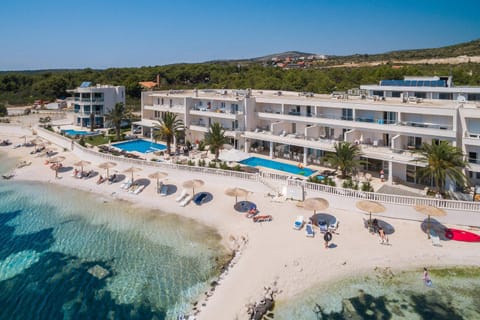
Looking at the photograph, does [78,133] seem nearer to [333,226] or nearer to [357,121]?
[357,121]

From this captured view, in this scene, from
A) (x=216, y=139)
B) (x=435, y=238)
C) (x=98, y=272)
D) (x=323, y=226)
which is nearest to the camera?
(x=98, y=272)

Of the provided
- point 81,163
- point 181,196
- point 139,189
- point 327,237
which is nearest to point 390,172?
point 327,237

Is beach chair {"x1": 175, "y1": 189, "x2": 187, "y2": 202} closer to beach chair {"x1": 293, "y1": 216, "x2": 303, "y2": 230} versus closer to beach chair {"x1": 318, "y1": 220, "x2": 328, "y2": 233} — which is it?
beach chair {"x1": 293, "y1": 216, "x2": 303, "y2": 230}

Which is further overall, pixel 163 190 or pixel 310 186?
pixel 163 190

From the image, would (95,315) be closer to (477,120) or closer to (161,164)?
(161,164)

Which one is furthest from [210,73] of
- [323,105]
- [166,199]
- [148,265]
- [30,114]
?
Result: [148,265]

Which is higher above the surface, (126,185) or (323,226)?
(126,185)

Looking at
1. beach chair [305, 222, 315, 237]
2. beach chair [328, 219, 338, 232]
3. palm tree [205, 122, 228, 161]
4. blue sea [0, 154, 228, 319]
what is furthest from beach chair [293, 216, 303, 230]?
palm tree [205, 122, 228, 161]
